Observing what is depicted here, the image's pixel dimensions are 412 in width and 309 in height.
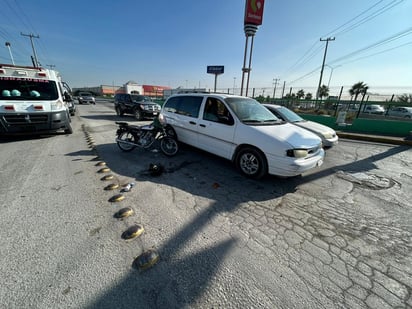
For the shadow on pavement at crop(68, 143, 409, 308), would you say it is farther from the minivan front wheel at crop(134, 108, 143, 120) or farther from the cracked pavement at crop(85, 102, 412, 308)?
the minivan front wheel at crop(134, 108, 143, 120)

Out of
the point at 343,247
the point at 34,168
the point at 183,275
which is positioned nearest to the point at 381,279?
the point at 343,247

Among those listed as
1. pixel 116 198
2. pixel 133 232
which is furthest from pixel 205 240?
pixel 116 198

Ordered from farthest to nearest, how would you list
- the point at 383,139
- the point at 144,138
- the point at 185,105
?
the point at 383,139
the point at 144,138
the point at 185,105

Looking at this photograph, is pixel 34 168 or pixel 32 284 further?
pixel 34 168

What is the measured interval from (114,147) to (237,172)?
443 cm

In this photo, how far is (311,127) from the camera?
237 inches

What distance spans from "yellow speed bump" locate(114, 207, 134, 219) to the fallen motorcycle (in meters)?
2.72

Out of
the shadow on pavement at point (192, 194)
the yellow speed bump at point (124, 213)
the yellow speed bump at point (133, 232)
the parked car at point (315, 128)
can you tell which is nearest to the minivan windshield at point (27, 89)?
the shadow on pavement at point (192, 194)

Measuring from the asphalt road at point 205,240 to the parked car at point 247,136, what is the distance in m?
0.48

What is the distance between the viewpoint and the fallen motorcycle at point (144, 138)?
5301mm

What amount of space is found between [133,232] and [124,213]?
480 millimetres

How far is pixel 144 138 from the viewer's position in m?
5.47

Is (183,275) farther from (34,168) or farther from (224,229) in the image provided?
(34,168)

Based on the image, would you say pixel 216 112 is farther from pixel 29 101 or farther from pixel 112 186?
pixel 29 101
